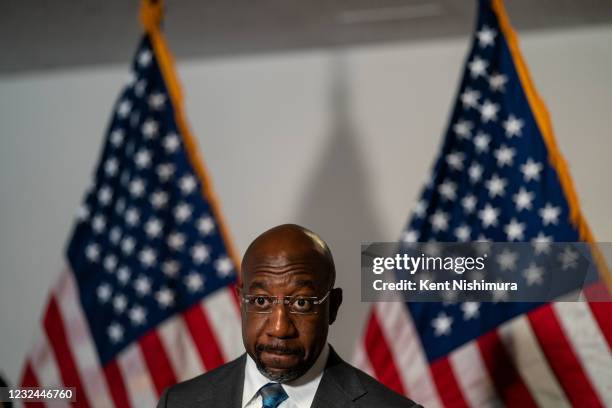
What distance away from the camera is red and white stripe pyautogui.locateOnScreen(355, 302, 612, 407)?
2.17m

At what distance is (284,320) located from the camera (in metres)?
1.24

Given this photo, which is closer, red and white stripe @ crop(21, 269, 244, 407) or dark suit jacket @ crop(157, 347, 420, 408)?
dark suit jacket @ crop(157, 347, 420, 408)

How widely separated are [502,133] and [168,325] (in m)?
1.19

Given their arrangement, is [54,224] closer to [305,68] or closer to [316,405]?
[305,68]

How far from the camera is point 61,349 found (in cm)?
246

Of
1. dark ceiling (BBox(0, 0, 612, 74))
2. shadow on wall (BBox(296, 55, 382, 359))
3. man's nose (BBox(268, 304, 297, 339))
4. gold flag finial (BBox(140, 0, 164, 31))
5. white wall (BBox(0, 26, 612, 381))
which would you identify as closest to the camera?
man's nose (BBox(268, 304, 297, 339))

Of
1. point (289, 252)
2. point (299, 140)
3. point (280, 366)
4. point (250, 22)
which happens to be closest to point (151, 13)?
point (250, 22)

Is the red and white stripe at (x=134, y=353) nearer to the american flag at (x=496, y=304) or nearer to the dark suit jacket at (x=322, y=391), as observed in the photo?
the american flag at (x=496, y=304)

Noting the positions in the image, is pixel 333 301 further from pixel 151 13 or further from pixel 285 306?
pixel 151 13

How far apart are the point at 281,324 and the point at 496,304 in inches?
47.0

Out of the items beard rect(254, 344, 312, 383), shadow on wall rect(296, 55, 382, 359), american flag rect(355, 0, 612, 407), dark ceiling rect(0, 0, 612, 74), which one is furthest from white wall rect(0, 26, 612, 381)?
beard rect(254, 344, 312, 383)

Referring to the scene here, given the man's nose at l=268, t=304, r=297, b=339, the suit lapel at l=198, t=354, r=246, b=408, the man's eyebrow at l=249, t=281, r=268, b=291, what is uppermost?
the man's eyebrow at l=249, t=281, r=268, b=291

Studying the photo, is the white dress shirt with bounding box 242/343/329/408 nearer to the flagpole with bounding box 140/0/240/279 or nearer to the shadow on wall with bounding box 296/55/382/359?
the flagpole with bounding box 140/0/240/279

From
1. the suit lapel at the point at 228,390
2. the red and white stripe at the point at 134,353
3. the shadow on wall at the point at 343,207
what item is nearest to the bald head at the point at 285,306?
the suit lapel at the point at 228,390
